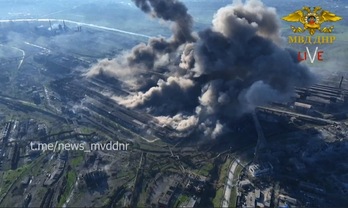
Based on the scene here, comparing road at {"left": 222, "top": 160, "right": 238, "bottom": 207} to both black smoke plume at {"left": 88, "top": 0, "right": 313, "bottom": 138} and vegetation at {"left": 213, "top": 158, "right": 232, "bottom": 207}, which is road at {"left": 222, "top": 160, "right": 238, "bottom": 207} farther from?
black smoke plume at {"left": 88, "top": 0, "right": 313, "bottom": 138}

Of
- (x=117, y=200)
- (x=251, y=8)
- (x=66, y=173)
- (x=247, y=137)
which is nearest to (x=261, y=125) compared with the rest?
(x=247, y=137)

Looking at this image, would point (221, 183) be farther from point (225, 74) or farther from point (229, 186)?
point (225, 74)

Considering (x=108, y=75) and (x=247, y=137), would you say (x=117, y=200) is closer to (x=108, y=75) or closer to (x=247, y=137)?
(x=247, y=137)

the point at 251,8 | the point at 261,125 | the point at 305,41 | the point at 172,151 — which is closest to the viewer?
the point at 172,151

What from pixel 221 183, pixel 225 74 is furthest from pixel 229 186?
pixel 225 74

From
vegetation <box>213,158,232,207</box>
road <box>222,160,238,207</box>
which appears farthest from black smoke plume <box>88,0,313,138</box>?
road <box>222,160,238,207</box>

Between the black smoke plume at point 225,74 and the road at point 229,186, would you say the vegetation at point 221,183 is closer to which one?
the road at point 229,186

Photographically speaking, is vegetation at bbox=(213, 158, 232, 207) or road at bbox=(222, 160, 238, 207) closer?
road at bbox=(222, 160, 238, 207)

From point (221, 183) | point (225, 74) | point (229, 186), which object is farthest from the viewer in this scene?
point (225, 74)
